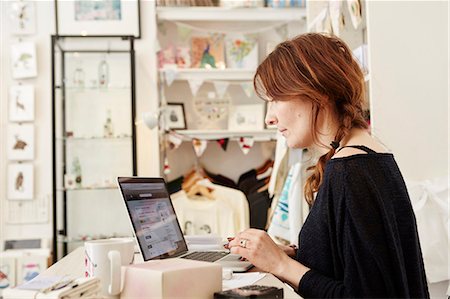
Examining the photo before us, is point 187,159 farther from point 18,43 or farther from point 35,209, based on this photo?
point 18,43

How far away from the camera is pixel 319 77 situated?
4.88 ft

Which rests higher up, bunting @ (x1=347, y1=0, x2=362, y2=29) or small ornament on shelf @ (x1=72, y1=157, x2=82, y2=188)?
bunting @ (x1=347, y1=0, x2=362, y2=29)

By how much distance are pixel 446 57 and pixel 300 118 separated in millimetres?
1363

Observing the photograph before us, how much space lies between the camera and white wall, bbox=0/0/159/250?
398 cm

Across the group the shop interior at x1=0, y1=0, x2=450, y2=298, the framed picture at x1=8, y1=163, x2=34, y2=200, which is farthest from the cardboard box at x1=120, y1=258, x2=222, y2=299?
the framed picture at x1=8, y1=163, x2=34, y2=200

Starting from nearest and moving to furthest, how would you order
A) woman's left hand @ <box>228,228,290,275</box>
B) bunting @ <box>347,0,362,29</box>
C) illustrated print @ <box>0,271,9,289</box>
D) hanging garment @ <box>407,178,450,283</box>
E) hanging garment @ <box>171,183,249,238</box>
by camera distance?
woman's left hand @ <box>228,228,290,275</box> → hanging garment @ <box>407,178,450,283</box> → bunting @ <box>347,0,362,29</box> → illustrated print @ <box>0,271,9,289</box> → hanging garment @ <box>171,183,249,238</box>

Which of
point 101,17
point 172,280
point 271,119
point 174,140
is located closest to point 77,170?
point 174,140

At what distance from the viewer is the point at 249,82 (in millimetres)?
4160

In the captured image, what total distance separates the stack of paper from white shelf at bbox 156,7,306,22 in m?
3.03

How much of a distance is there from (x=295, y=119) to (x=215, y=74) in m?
2.50

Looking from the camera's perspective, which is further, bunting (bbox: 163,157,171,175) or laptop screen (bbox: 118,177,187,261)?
bunting (bbox: 163,157,171,175)

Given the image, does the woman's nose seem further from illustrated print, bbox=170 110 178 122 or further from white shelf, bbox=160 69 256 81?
illustrated print, bbox=170 110 178 122

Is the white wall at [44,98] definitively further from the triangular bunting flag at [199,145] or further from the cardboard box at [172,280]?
the cardboard box at [172,280]

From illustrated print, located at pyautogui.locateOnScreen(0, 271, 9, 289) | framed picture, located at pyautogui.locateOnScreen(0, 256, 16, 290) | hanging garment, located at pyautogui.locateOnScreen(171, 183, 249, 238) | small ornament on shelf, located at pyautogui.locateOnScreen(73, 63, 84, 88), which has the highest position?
small ornament on shelf, located at pyautogui.locateOnScreen(73, 63, 84, 88)
